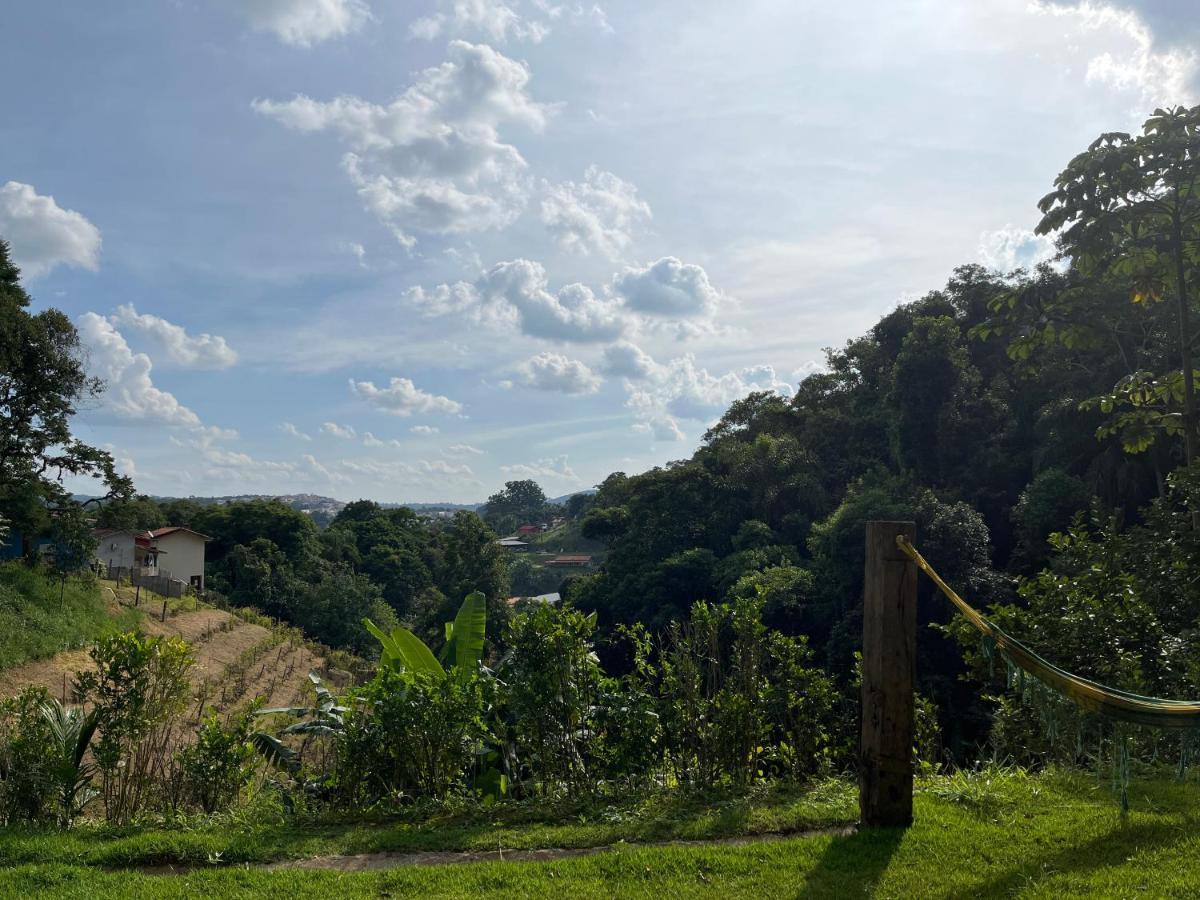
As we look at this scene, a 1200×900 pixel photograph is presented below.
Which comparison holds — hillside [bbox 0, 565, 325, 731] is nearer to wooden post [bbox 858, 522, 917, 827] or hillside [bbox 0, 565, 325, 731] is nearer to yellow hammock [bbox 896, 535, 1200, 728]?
wooden post [bbox 858, 522, 917, 827]

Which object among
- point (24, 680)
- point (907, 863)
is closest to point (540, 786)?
point (907, 863)

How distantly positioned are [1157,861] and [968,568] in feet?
59.4

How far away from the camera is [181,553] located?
3931cm

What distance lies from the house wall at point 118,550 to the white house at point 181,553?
0.98 meters

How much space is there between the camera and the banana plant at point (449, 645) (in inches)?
255

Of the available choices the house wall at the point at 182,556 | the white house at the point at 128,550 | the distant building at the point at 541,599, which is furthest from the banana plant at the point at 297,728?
the house wall at the point at 182,556

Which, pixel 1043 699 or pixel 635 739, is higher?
pixel 1043 699

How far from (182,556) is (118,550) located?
3379 mm

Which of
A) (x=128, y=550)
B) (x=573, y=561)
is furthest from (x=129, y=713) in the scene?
(x=573, y=561)

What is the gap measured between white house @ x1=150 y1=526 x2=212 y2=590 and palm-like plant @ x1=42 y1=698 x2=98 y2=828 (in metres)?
36.0

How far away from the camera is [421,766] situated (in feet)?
16.7

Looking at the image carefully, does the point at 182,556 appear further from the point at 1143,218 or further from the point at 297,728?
the point at 1143,218

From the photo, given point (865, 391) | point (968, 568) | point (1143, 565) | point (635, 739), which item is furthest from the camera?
point (865, 391)

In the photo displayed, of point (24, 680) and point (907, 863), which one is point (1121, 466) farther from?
point (24, 680)
